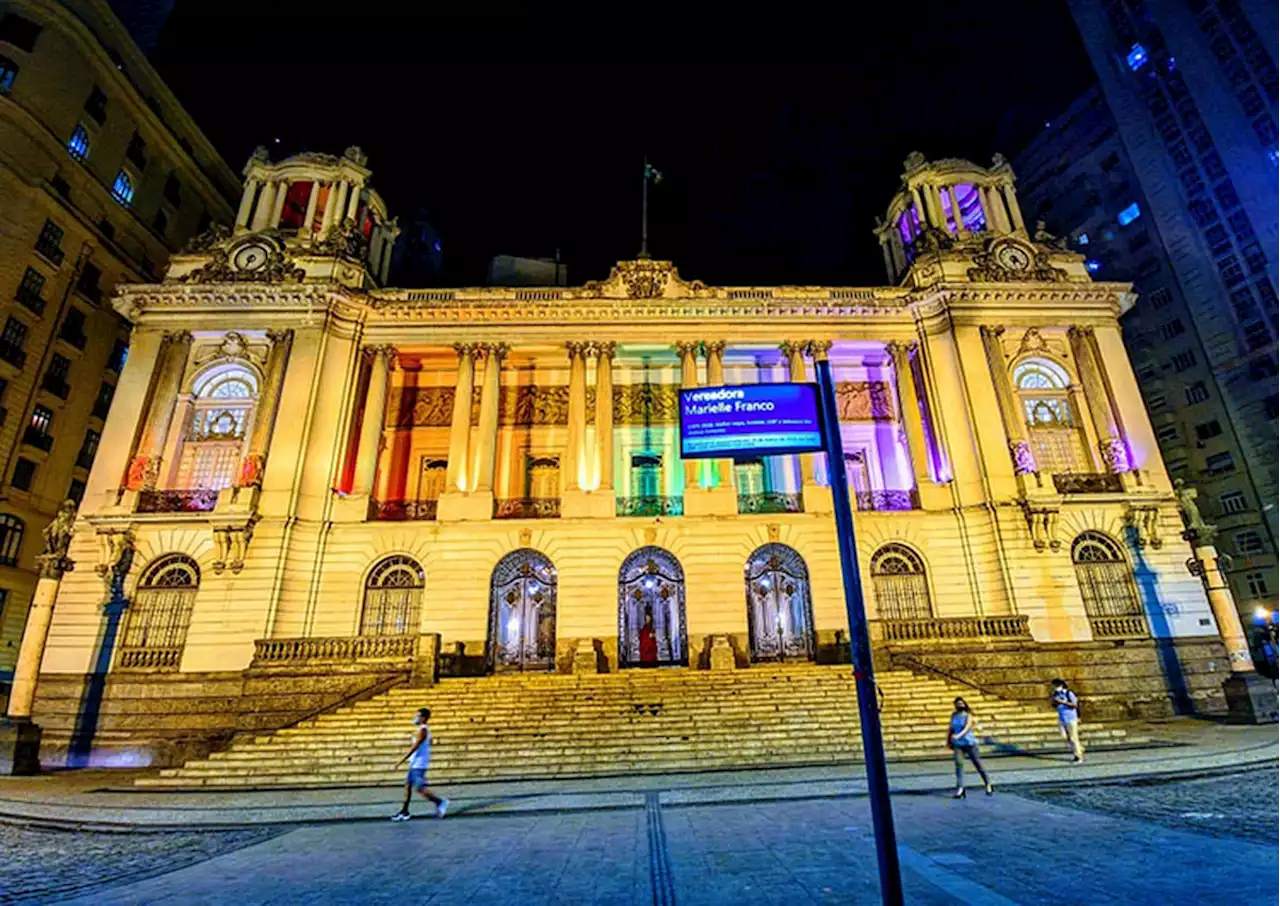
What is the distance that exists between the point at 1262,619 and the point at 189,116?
53.0m

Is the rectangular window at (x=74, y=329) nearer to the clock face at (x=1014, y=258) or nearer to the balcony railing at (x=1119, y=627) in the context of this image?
the clock face at (x=1014, y=258)

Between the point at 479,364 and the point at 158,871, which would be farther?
the point at 479,364

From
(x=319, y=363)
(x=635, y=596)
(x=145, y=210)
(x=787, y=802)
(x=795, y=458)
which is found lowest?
(x=787, y=802)

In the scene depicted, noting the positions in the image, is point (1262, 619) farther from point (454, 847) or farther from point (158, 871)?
point (158, 871)

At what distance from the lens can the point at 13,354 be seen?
23094 mm

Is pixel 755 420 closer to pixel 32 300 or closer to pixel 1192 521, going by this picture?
pixel 1192 521

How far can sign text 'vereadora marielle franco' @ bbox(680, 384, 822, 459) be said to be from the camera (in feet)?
16.0

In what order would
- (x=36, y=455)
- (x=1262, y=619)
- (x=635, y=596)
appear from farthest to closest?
(x=36, y=455) < (x=635, y=596) < (x=1262, y=619)

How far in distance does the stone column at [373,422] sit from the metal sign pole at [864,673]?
20.0 m

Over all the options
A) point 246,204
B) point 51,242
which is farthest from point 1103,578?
point 51,242

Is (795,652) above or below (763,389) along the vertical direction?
below

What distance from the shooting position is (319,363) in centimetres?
2161

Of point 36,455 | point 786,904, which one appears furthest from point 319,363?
point 786,904

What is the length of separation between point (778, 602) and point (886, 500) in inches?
213
